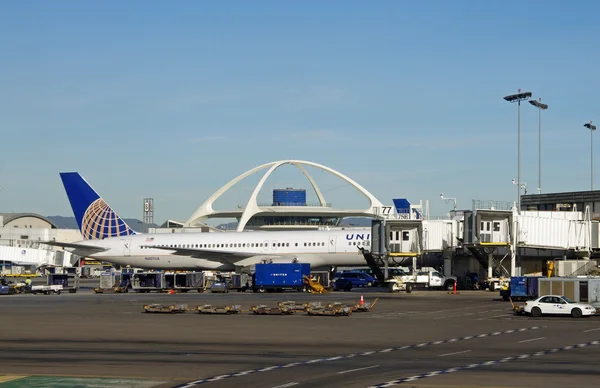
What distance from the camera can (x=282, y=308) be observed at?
52.6 meters

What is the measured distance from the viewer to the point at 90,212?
105 m

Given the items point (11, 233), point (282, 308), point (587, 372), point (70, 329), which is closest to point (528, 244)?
point (282, 308)

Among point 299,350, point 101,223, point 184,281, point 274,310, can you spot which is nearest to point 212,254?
point 184,281

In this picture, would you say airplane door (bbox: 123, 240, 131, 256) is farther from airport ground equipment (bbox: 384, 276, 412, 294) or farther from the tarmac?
the tarmac

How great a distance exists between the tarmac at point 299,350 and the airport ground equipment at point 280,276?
29005 millimetres

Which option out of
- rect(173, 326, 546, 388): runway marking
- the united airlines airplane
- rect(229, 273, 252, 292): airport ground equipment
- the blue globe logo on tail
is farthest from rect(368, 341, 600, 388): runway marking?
the blue globe logo on tail

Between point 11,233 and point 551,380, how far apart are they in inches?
6830

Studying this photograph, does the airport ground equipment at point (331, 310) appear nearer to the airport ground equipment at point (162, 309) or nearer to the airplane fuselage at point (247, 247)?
the airport ground equipment at point (162, 309)

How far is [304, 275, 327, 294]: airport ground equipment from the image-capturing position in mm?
80625

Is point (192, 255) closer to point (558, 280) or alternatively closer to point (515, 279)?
point (515, 279)

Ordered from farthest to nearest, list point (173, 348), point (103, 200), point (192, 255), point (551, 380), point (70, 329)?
point (103, 200)
point (192, 255)
point (70, 329)
point (173, 348)
point (551, 380)

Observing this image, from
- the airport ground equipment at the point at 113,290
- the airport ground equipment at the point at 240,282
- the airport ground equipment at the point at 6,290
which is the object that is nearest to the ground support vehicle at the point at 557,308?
the airport ground equipment at the point at 240,282

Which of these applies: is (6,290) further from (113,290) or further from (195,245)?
(195,245)

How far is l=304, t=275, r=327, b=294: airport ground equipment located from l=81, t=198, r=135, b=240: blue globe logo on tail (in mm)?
30649
